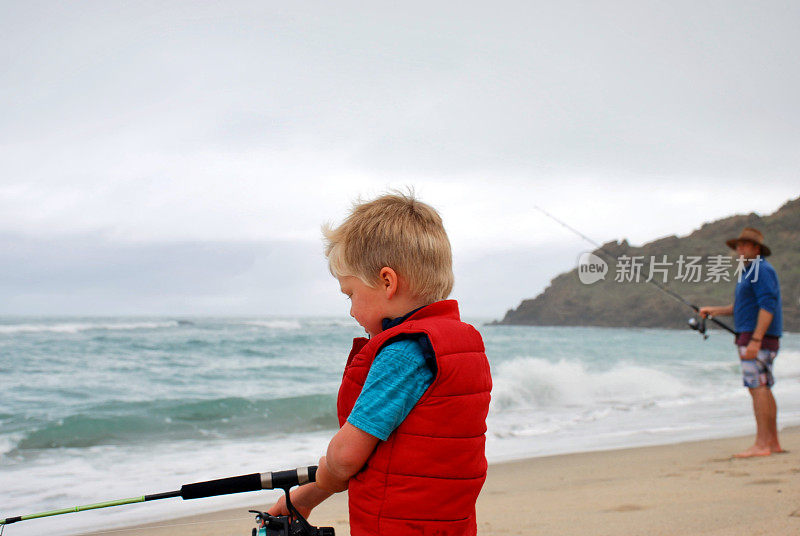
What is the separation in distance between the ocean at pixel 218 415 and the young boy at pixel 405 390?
2936mm

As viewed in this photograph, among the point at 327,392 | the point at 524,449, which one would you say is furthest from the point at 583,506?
the point at 327,392

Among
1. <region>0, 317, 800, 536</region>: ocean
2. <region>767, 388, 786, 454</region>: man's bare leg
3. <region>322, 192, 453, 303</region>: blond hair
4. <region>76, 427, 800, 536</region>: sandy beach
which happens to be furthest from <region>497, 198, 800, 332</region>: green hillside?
<region>322, 192, 453, 303</region>: blond hair

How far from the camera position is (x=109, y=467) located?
213 inches

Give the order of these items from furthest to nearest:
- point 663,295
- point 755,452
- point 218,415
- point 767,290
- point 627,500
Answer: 1. point 663,295
2. point 218,415
3. point 755,452
4. point 767,290
5. point 627,500

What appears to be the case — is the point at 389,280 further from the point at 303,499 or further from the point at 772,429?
the point at 772,429

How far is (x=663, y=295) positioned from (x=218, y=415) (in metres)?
31.9

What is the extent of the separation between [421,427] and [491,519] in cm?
240

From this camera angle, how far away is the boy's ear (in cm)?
138

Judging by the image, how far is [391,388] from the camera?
1284 millimetres

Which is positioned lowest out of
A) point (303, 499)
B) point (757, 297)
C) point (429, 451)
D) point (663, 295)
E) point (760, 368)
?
point (760, 368)

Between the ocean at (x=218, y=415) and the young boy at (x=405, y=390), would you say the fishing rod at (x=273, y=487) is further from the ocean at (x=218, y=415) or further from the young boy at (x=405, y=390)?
the ocean at (x=218, y=415)

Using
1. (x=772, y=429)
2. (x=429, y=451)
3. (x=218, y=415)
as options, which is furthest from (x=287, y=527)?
(x=218, y=415)

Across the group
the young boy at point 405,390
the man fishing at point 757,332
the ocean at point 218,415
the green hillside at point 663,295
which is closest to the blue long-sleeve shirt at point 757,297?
the man fishing at point 757,332

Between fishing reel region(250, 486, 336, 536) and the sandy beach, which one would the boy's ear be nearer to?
fishing reel region(250, 486, 336, 536)
